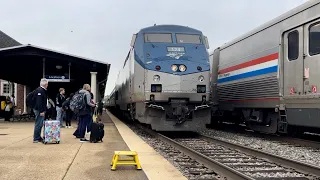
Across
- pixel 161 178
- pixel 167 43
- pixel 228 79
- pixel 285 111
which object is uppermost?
pixel 167 43

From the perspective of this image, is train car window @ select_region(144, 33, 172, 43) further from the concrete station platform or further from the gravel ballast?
the concrete station platform

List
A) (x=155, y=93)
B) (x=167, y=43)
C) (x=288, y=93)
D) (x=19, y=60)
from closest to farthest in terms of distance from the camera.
A: (x=288, y=93) → (x=155, y=93) → (x=167, y=43) → (x=19, y=60)

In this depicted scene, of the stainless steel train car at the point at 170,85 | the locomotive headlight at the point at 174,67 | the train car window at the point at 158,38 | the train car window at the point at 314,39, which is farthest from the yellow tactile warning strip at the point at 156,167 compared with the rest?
the train car window at the point at 158,38

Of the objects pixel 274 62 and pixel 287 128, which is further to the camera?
pixel 287 128

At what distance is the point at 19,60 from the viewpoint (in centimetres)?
2130

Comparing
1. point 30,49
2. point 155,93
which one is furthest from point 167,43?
point 30,49

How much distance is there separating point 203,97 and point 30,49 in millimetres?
10778

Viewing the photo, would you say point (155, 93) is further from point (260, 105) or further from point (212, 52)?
point (212, 52)

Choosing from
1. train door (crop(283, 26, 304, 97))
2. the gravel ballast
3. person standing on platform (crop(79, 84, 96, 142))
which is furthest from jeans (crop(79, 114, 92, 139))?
train door (crop(283, 26, 304, 97))

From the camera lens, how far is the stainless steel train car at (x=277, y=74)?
9164mm

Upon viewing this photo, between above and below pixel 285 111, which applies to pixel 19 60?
above

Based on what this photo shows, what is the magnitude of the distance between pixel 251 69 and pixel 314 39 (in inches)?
141

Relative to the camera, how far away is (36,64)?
22828 millimetres

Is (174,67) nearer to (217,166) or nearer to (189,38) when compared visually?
(189,38)
